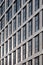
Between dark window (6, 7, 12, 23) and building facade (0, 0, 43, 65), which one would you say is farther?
dark window (6, 7, 12, 23)

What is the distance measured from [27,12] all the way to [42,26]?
9328 millimetres

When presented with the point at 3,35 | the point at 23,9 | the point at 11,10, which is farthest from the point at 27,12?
the point at 3,35

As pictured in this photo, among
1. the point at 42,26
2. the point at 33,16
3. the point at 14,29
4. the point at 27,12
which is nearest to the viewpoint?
the point at 42,26

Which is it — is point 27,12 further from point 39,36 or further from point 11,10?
point 11,10

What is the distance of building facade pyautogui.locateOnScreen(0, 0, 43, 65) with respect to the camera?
182 ft

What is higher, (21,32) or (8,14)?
(8,14)

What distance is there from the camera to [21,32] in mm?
65375

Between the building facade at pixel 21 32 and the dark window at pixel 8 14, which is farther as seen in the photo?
the dark window at pixel 8 14

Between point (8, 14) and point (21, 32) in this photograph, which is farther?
point (8, 14)

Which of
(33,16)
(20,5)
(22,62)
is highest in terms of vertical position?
(20,5)

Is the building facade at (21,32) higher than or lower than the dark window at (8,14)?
lower

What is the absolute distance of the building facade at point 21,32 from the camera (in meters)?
55.3

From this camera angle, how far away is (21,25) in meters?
65.7

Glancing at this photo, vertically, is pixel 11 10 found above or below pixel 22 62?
above
